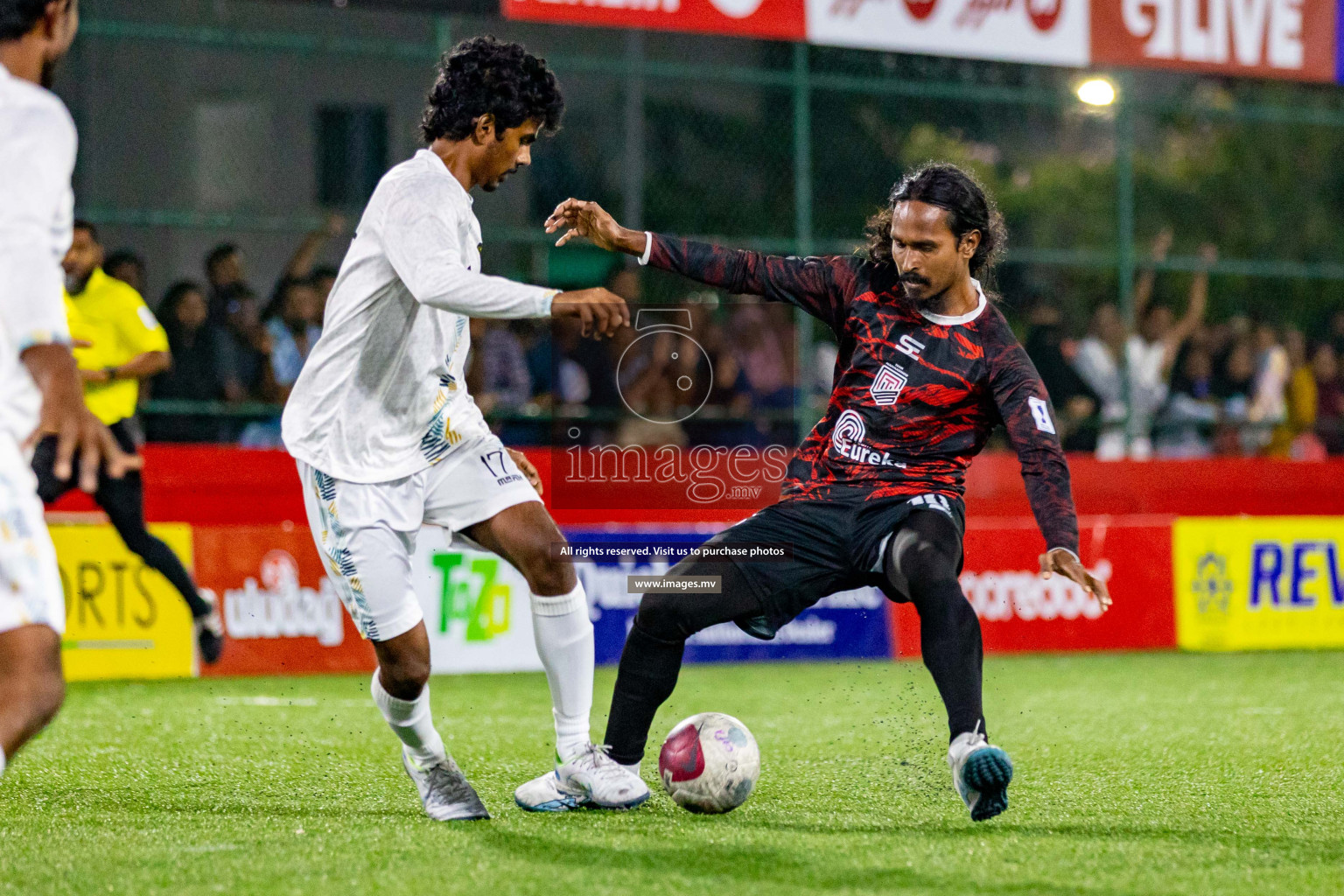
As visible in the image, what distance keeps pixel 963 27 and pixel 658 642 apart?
27.7 feet

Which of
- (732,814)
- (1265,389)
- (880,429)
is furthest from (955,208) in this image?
(1265,389)

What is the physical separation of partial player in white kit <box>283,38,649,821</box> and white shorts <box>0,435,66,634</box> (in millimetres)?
1409

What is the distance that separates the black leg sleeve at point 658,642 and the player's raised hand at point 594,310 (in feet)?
3.19

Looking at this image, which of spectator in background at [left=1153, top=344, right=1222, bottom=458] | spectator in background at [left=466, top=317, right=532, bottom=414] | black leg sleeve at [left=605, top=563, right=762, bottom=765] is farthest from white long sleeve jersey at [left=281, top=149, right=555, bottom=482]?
spectator in background at [left=1153, top=344, right=1222, bottom=458]

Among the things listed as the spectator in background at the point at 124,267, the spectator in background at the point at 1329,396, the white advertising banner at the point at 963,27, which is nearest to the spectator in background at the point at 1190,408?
the spectator in background at the point at 1329,396

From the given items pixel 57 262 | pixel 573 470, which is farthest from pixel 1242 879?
pixel 573 470

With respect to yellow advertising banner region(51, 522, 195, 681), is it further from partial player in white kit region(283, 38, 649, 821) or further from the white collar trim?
the white collar trim

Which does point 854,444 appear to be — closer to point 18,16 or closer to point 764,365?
point 18,16

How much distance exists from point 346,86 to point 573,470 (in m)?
7.56

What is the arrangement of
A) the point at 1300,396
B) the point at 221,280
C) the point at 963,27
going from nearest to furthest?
the point at 221,280 < the point at 963,27 < the point at 1300,396

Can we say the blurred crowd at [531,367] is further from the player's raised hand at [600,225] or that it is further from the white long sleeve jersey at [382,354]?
the white long sleeve jersey at [382,354]

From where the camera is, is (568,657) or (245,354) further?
(245,354)

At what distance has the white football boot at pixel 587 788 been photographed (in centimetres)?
524

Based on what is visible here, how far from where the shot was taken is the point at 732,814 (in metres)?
5.21
